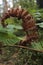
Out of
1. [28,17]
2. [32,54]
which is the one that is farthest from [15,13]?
[32,54]

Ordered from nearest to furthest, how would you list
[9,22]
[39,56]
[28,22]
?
[28,22] < [39,56] < [9,22]

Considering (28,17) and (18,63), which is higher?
(28,17)

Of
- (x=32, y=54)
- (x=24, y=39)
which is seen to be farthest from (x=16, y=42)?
(x=32, y=54)

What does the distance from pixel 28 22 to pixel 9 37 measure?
103 mm

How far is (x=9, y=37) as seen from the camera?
0.77 metres

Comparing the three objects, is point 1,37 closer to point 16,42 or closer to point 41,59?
point 16,42

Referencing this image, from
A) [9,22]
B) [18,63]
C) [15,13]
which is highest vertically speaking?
[15,13]

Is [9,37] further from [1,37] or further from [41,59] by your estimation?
[41,59]

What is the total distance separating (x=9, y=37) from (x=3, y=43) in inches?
2.0

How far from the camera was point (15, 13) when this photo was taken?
0.74 metres

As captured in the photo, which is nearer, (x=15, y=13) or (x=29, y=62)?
(x=15, y=13)

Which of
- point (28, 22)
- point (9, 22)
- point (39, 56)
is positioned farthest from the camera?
point (9, 22)

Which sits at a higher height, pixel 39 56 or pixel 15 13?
pixel 15 13

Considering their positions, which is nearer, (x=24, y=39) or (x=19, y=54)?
(x=24, y=39)
